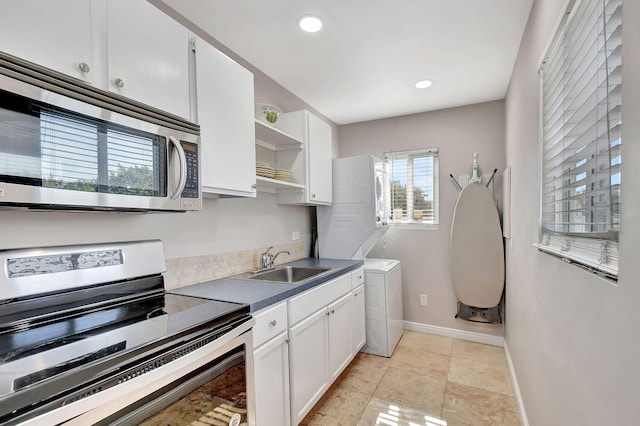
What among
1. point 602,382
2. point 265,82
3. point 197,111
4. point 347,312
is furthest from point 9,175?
point 347,312

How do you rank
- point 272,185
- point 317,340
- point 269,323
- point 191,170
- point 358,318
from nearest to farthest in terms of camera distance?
point 191,170 → point 269,323 → point 317,340 → point 272,185 → point 358,318

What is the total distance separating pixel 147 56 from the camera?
4.31 feet

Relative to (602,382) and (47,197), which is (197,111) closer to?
(47,197)

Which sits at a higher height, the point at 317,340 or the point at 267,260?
the point at 267,260

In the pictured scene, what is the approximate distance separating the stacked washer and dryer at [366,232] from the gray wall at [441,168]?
523 mm

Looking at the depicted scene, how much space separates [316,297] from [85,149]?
58.1 inches

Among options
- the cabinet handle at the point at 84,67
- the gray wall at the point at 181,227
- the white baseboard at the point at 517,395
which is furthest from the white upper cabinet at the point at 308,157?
the white baseboard at the point at 517,395

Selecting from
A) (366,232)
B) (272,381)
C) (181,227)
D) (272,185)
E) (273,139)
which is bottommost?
(272,381)

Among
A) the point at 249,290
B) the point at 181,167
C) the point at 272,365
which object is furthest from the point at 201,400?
the point at 181,167

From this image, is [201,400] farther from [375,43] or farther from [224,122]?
[375,43]

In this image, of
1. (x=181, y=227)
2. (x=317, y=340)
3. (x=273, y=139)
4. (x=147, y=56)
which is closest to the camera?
(x=147, y=56)

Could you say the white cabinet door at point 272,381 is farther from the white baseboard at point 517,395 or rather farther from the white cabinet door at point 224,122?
the white baseboard at point 517,395

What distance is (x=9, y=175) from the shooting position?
92 centimetres

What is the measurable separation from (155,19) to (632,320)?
191 cm
